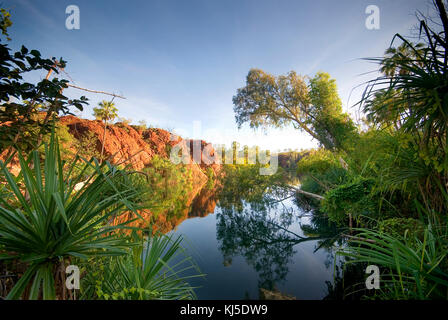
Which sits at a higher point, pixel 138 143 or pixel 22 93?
pixel 138 143

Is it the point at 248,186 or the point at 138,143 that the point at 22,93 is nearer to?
the point at 248,186

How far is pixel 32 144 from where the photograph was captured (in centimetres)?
189

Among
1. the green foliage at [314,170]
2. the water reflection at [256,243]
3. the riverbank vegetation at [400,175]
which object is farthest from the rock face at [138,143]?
the riverbank vegetation at [400,175]

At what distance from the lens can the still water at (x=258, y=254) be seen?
3668 millimetres

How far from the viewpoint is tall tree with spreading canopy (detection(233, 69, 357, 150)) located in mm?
12047

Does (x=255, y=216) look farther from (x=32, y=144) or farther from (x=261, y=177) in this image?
(x=32, y=144)

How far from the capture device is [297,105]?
13.8 meters

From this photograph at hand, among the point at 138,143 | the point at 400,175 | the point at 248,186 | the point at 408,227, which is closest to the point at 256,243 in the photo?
the point at 248,186

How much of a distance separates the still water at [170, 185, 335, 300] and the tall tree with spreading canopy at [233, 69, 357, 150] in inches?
275

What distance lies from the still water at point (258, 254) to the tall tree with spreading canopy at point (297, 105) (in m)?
6.97

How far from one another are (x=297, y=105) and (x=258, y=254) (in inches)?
481

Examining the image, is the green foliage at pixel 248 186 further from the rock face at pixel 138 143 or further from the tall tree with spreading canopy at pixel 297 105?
the tall tree with spreading canopy at pixel 297 105
